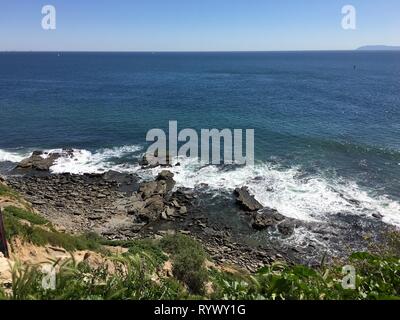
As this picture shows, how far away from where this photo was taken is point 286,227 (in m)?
32.2

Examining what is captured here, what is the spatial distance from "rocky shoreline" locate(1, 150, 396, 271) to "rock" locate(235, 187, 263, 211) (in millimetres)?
95

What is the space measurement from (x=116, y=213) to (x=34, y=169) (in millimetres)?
15955

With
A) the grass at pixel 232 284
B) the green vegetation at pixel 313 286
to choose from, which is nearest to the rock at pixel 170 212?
the grass at pixel 232 284

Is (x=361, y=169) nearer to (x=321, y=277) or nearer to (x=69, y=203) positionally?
(x=69, y=203)

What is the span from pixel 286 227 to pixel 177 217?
980 cm

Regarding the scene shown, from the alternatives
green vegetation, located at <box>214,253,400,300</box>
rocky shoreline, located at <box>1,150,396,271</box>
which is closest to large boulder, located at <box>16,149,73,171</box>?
rocky shoreline, located at <box>1,150,396,271</box>

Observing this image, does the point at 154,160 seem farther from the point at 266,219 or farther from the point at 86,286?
the point at 86,286

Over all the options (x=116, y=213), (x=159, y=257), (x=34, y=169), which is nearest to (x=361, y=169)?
(x=116, y=213)

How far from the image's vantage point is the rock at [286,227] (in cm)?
3164

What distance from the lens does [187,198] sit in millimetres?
37375

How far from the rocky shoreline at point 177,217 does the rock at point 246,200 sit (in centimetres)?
9

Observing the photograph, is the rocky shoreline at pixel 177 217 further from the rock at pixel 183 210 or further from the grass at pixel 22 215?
the grass at pixel 22 215

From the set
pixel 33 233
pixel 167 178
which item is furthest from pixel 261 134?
pixel 33 233
